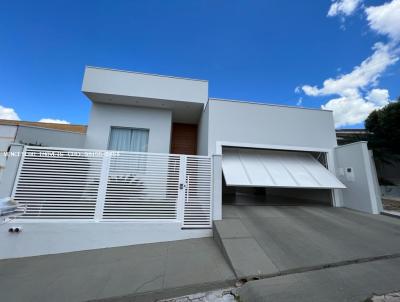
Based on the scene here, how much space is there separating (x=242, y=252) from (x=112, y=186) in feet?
12.7

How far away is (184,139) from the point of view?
11.6 meters

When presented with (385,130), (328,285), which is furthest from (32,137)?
(385,130)

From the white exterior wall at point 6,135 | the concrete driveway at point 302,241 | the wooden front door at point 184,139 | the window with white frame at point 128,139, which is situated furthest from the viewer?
the wooden front door at point 184,139

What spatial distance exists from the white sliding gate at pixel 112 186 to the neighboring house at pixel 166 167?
28mm

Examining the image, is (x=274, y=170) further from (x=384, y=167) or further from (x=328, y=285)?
(x=384, y=167)

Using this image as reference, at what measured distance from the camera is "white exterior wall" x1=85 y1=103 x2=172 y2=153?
885 cm

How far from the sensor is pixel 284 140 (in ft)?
26.4

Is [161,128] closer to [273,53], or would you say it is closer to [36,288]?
[36,288]

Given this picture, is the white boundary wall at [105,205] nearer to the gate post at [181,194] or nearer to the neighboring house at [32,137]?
the gate post at [181,194]

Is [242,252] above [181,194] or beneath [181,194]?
beneath

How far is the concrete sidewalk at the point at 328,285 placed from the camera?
221 centimetres

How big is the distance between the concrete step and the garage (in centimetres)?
196

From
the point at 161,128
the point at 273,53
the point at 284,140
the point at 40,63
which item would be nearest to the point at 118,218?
the point at 161,128

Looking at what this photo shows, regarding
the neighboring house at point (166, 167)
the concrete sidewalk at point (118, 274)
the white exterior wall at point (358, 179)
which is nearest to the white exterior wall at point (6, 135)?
the neighboring house at point (166, 167)
